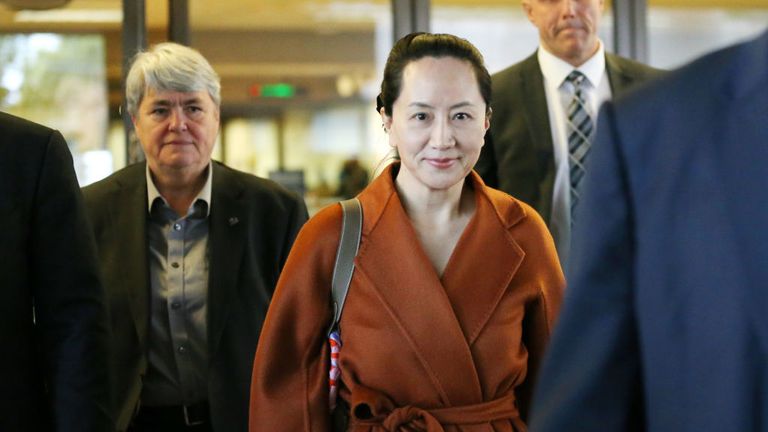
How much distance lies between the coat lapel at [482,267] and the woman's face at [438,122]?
0.12 metres

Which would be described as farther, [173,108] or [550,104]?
[550,104]

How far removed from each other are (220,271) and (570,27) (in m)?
1.45

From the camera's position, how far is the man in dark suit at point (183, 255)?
135 inches

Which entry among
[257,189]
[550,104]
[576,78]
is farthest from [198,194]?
[576,78]

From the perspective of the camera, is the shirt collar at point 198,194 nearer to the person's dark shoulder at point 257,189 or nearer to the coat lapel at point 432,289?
the person's dark shoulder at point 257,189

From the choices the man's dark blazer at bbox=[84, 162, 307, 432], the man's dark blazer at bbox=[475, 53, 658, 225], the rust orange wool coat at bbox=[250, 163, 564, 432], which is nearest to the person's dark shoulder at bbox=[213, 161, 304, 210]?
the man's dark blazer at bbox=[84, 162, 307, 432]

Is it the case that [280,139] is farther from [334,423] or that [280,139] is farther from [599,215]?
[599,215]

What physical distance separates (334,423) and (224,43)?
14.0 feet

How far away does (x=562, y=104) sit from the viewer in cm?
395

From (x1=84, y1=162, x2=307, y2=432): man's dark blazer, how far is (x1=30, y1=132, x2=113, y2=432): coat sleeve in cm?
74

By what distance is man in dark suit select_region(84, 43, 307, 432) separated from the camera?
3430mm

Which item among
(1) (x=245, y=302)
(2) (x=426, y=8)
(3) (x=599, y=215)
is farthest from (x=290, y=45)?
(3) (x=599, y=215)

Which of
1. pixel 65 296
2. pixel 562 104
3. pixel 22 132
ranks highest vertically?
pixel 562 104

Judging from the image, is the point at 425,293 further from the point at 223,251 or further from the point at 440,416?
the point at 223,251
